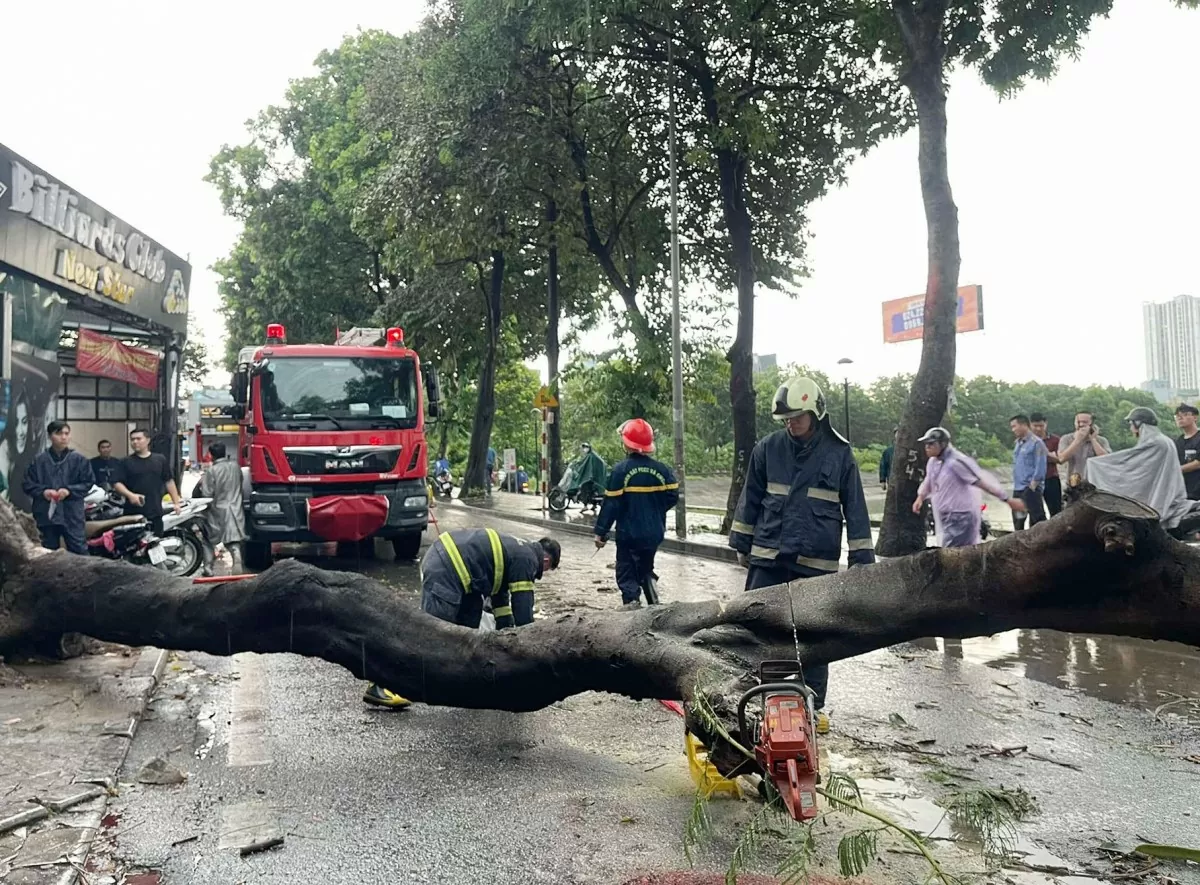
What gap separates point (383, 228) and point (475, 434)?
9401mm

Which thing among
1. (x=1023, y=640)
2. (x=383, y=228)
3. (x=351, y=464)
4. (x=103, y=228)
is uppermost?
(x=383, y=228)

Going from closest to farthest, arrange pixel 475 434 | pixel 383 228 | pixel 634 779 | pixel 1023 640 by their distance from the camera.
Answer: pixel 634 779 < pixel 1023 640 < pixel 383 228 < pixel 475 434

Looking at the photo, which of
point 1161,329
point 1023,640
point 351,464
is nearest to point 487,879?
point 1023,640

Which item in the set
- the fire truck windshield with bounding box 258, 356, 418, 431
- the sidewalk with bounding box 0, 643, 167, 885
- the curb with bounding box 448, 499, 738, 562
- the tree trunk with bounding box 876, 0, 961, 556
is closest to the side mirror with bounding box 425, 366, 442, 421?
the fire truck windshield with bounding box 258, 356, 418, 431

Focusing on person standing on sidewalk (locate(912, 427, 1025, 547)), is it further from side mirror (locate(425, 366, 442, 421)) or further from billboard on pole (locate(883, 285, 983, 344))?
billboard on pole (locate(883, 285, 983, 344))

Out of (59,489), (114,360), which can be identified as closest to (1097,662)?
(59,489)

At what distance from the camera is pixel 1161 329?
5672cm

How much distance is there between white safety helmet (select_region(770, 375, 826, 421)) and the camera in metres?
5.05

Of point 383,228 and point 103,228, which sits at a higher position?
point 383,228

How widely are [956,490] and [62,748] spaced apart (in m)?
6.48

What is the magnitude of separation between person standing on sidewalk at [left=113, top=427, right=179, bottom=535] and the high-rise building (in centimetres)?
5680

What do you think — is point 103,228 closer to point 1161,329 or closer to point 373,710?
point 373,710

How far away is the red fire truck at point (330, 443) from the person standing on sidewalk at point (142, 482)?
0.97 meters

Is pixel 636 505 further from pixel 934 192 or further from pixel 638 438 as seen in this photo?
pixel 934 192
